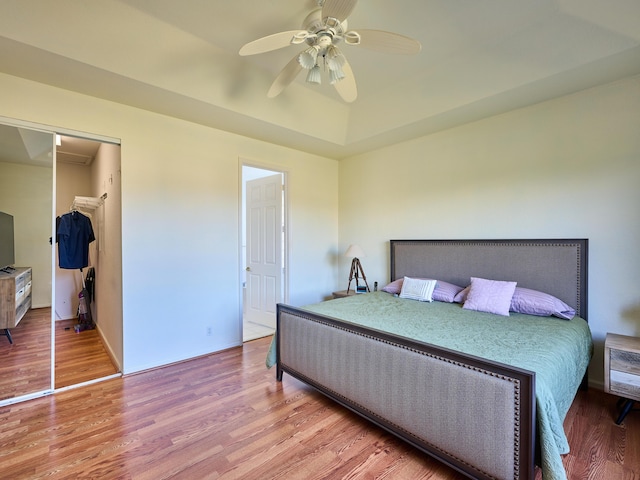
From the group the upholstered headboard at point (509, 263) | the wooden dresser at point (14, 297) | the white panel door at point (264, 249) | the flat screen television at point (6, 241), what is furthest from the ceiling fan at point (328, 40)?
the wooden dresser at point (14, 297)

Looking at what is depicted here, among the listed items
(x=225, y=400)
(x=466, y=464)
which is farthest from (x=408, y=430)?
(x=225, y=400)

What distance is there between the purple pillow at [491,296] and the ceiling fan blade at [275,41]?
252 cm

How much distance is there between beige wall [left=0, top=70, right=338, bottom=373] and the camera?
268 cm

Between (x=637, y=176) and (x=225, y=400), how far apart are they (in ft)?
12.3

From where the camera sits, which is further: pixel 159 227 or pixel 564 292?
pixel 159 227

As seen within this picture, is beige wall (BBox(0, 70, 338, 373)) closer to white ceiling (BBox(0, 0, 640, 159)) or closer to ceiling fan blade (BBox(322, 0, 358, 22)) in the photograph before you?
white ceiling (BBox(0, 0, 640, 159))

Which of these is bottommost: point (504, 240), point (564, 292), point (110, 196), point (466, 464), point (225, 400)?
point (225, 400)

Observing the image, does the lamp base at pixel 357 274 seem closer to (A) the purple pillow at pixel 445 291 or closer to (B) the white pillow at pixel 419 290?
(B) the white pillow at pixel 419 290

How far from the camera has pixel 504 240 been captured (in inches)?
121

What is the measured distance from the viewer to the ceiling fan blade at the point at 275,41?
1.83 m

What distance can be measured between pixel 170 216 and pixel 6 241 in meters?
1.24

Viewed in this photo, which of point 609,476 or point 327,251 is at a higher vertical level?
point 327,251

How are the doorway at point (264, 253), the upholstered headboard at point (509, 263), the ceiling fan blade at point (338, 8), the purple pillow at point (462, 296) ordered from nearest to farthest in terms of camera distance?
the ceiling fan blade at point (338, 8) → the upholstered headboard at point (509, 263) → the purple pillow at point (462, 296) → the doorway at point (264, 253)

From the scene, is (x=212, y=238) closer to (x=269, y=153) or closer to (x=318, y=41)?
(x=269, y=153)
